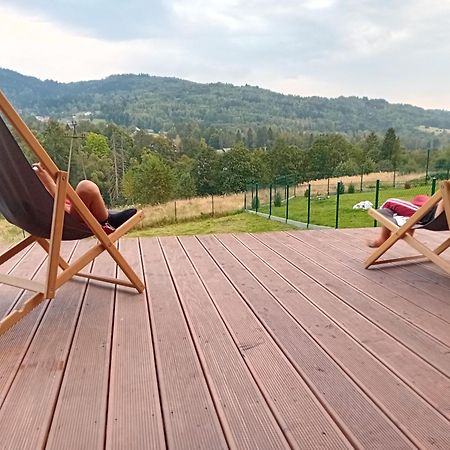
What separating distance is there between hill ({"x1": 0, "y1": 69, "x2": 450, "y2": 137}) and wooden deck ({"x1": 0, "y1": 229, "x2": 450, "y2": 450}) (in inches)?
286

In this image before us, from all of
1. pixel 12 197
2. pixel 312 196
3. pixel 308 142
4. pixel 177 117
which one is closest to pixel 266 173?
pixel 308 142

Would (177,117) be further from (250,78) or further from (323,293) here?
(323,293)

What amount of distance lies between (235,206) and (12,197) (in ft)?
18.9

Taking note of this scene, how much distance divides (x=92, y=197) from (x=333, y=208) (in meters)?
3.99

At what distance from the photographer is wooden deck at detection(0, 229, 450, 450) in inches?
41.4

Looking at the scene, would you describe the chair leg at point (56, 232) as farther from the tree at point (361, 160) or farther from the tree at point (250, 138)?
the tree at point (250, 138)

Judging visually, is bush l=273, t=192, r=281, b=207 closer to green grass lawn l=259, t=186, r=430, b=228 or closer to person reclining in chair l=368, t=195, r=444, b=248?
green grass lawn l=259, t=186, r=430, b=228

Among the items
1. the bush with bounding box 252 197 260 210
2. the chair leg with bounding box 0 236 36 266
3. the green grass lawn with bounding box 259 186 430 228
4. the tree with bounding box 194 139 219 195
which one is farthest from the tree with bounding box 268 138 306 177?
the chair leg with bounding box 0 236 36 266

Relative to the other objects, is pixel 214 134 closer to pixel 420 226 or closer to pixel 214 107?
pixel 214 107

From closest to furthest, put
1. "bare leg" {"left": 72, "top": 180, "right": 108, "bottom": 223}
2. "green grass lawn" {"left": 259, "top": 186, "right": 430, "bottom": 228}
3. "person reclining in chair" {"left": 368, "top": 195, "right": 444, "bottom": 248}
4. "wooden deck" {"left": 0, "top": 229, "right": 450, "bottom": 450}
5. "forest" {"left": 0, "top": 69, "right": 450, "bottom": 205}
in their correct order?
"wooden deck" {"left": 0, "top": 229, "right": 450, "bottom": 450}, "bare leg" {"left": 72, "top": 180, "right": 108, "bottom": 223}, "person reclining in chair" {"left": 368, "top": 195, "right": 444, "bottom": 248}, "green grass lawn" {"left": 259, "top": 186, "right": 430, "bottom": 228}, "forest" {"left": 0, "top": 69, "right": 450, "bottom": 205}

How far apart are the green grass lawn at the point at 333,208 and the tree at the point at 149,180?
2022 millimetres

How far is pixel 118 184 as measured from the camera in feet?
19.3

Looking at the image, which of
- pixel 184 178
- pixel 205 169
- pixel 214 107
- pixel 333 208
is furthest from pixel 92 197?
pixel 214 107

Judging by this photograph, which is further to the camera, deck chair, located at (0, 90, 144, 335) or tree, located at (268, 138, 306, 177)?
tree, located at (268, 138, 306, 177)
